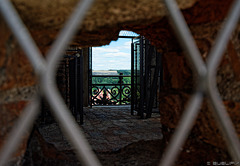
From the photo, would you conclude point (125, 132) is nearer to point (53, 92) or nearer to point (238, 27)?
point (238, 27)

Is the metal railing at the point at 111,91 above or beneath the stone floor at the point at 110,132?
above

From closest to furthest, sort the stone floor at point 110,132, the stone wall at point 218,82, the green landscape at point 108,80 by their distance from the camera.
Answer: the stone wall at point 218,82
the stone floor at point 110,132
the green landscape at point 108,80

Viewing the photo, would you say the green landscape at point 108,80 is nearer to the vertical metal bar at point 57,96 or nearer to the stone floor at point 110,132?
the stone floor at point 110,132

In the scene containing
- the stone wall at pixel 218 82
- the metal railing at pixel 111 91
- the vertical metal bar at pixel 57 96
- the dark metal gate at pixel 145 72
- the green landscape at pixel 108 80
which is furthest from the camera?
the green landscape at pixel 108 80

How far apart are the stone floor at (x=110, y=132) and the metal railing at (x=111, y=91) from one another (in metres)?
1.85

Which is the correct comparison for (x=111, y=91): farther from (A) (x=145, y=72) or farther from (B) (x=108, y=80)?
(A) (x=145, y=72)

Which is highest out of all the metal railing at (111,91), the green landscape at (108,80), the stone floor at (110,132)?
the green landscape at (108,80)

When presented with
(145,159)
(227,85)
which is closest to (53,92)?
(227,85)

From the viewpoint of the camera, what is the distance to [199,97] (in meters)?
0.43

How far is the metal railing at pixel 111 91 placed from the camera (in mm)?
5259

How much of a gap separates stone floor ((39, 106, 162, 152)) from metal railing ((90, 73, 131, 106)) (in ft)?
6.07

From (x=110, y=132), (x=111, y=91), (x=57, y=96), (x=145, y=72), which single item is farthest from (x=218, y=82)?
(x=111, y=91)

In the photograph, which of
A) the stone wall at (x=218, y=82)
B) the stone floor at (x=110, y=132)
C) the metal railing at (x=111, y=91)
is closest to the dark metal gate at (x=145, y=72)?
the stone floor at (x=110, y=132)

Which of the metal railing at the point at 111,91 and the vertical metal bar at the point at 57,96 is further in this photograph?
the metal railing at the point at 111,91
